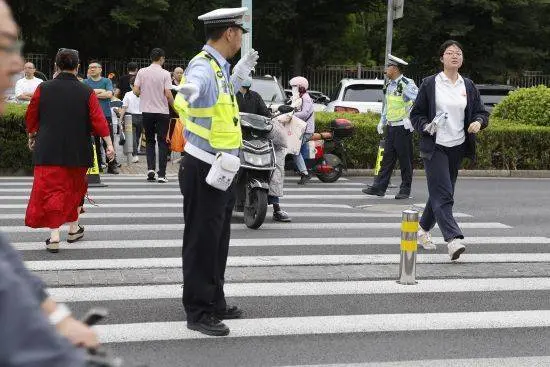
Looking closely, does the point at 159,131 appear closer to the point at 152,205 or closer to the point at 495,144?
the point at 152,205

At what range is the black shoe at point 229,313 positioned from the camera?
6.14 meters

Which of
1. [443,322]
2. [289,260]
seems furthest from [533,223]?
[443,322]

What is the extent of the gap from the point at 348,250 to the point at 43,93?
122 inches

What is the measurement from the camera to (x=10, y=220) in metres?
10.3

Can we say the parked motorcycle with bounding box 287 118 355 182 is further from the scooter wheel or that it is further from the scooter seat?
the scooter wheel

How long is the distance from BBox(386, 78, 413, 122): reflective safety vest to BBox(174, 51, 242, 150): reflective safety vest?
7.47m

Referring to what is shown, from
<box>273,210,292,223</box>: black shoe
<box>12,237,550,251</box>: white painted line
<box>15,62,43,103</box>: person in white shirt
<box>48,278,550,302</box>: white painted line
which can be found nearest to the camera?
<box>48,278,550,302</box>: white painted line

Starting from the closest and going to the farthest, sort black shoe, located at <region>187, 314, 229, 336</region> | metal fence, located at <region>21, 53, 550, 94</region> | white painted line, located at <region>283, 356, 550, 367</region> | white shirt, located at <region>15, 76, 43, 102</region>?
white painted line, located at <region>283, 356, 550, 367</region>, black shoe, located at <region>187, 314, 229, 336</region>, white shirt, located at <region>15, 76, 43, 102</region>, metal fence, located at <region>21, 53, 550, 94</region>

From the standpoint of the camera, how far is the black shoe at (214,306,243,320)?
20.1ft

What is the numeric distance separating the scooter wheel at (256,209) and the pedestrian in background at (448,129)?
2026mm

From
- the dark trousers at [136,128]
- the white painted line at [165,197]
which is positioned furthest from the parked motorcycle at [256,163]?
the dark trousers at [136,128]

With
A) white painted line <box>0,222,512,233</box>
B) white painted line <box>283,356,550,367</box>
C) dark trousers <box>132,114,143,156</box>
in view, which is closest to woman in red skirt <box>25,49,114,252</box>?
white painted line <box>0,222,512,233</box>

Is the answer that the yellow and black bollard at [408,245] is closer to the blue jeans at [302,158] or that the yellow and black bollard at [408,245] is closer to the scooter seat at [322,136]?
the blue jeans at [302,158]

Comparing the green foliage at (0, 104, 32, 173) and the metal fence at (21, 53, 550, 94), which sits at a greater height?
the metal fence at (21, 53, 550, 94)
